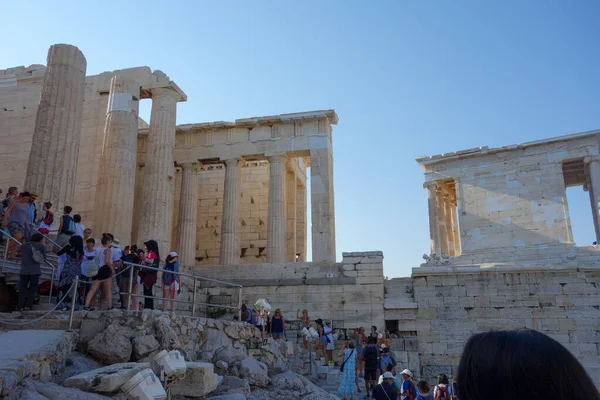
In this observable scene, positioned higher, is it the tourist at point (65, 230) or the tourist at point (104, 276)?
the tourist at point (65, 230)

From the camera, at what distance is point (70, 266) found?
9.63m

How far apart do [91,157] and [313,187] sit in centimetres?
924

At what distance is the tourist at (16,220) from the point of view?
35.4 ft

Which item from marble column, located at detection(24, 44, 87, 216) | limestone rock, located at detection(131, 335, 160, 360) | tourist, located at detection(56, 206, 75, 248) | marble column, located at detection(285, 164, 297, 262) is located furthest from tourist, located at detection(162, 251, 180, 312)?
marble column, located at detection(285, 164, 297, 262)

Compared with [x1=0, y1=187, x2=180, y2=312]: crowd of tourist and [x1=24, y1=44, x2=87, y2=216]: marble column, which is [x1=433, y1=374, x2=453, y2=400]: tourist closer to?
[x1=0, y1=187, x2=180, y2=312]: crowd of tourist

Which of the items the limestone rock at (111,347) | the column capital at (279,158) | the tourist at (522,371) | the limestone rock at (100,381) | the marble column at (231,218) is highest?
the column capital at (279,158)

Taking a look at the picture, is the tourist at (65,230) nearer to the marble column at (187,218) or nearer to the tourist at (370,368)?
the tourist at (370,368)

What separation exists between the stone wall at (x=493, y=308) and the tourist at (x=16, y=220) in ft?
34.1

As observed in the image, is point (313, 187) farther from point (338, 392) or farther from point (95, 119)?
point (338, 392)

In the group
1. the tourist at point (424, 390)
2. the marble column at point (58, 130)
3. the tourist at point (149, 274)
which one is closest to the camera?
the tourist at point (424, 390)

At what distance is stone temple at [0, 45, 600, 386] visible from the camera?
16.1 meters

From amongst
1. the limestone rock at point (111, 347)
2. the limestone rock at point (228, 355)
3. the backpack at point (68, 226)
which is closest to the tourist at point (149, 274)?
the limestone rock at point (228, 355)

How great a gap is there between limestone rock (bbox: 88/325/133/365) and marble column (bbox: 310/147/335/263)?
1388 centimetres

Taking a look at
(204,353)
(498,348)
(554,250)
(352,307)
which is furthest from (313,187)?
(498,348)
